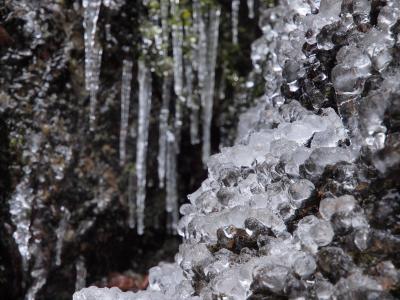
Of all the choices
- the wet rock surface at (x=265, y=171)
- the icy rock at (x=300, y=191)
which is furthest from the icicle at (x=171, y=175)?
the icy rock at (x=300, y=191)

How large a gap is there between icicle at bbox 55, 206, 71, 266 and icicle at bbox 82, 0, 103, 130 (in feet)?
1.58

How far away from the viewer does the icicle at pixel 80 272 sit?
2.34 metres

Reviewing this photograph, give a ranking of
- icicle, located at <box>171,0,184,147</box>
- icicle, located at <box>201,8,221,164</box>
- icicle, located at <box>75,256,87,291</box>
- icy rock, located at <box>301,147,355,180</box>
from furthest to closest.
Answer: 1. icicle, located at <box>201,8,221,164</box>
2. icicle, located at <box>171,0,184,147</box>
3. icicle, located at <box>75,256,87,291</box>
4. icy rock, located at <box>301,147,355,180</box>

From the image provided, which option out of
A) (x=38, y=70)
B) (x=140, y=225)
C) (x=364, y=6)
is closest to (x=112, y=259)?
(x=140, y=225)

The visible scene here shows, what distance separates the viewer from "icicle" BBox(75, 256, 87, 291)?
7.66ft

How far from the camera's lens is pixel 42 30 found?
2.16 meters

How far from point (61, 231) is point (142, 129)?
0.62 meters

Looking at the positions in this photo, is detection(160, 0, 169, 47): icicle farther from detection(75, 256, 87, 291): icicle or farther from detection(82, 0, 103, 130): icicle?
detection(75, 256, 87, 291): icicle

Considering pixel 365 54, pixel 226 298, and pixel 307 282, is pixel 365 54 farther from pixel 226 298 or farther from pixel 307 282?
pixel 226 298

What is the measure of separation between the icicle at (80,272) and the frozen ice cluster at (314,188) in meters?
1.07

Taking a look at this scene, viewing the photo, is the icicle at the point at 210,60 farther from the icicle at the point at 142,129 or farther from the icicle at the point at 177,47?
the icicle at the point at 142,129

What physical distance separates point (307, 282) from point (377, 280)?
14 cm

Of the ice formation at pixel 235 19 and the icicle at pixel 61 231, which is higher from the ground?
the ice formation at pixel 235 19

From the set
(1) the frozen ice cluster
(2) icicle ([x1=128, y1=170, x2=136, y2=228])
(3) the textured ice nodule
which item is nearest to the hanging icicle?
(2) icicle ([x1=128, y1=170, x2=136, y2=228])
